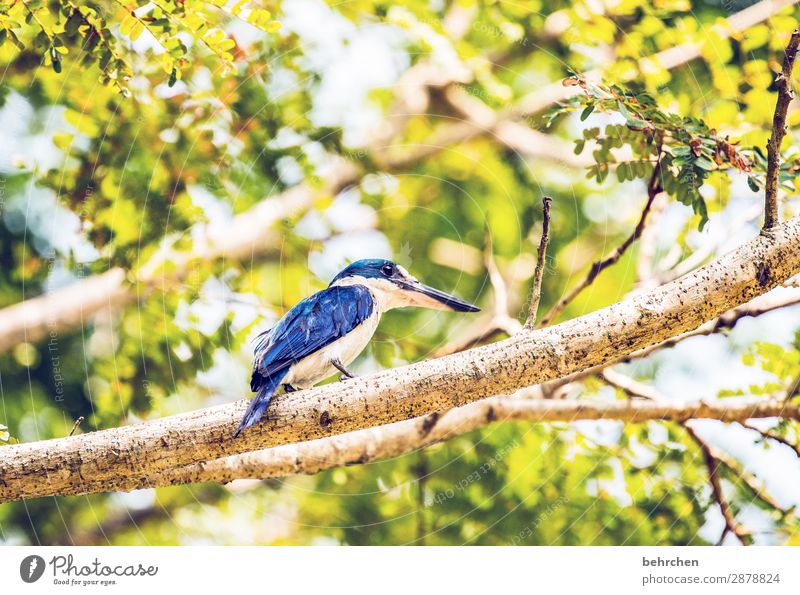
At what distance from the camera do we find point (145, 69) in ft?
9.91

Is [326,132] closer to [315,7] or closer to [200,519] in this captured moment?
[315,7]

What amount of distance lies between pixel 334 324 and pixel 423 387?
44 cm

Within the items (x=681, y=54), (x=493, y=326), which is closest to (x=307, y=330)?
(x=493, y=326)

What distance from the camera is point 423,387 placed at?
2.01m

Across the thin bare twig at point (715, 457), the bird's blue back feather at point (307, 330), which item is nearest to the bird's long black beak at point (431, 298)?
the bird's blue back feather at point (307, 330)

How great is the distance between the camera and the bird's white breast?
2.29 m

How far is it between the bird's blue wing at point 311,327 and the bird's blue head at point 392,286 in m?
0.06

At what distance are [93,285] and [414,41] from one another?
5.31 feet

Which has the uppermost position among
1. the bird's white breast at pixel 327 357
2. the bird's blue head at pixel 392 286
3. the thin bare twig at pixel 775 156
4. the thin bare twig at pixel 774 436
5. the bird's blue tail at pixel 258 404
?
the thin bare twig at pixel 775 156

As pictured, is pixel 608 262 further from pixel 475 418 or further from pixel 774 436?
pixel 774 436

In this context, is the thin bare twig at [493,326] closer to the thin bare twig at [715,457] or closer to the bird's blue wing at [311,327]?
the thin bare twig at [715,457]

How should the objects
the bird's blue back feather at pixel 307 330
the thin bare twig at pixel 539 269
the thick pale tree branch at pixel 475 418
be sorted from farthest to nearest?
the thick pale tree branch at pixel 475 418 < the bird's blue back feather at pixel 307 330 < the thin bare twig at pixel 539 269

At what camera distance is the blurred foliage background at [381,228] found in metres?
2.93
